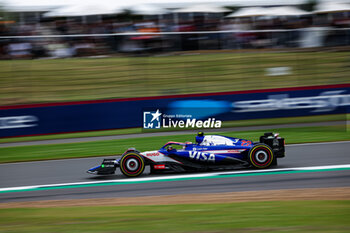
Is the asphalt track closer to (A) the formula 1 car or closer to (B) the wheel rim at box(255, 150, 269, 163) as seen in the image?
(A) the formula 1 car

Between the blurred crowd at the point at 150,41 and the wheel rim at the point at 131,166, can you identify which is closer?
the wheel rim at the point at 131,166

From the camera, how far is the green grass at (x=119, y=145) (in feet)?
41.8

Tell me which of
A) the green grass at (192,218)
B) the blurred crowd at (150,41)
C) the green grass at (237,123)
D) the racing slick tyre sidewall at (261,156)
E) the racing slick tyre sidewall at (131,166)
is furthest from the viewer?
the blurred crowd at (150,41)

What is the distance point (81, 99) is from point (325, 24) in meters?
11.3

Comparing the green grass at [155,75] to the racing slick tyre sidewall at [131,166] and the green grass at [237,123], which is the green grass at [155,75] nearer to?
the green grass at [237,123]

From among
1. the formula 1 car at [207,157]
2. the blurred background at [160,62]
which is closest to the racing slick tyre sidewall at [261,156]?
the formula 1 car at [207,157]

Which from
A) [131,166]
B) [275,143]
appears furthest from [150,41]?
[275,143]

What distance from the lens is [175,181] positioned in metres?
8.98

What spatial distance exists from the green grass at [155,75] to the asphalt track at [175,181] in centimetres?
553

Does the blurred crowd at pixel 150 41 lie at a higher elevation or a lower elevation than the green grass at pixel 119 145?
higher

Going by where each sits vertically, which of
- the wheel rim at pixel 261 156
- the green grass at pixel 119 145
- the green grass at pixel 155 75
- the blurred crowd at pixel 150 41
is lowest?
the green grass at pixel 119 145

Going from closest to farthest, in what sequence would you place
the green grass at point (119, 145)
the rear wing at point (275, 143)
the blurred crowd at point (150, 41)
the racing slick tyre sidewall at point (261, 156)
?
the racing slick tyre sidewall at point (261, 156) → the rear wing at point (275, 143) → the green grass at point (119, 145) → the blurred crowd at point (150, 41)

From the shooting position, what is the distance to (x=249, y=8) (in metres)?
21.4

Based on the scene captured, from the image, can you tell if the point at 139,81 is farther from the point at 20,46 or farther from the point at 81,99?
the point at 20,46
